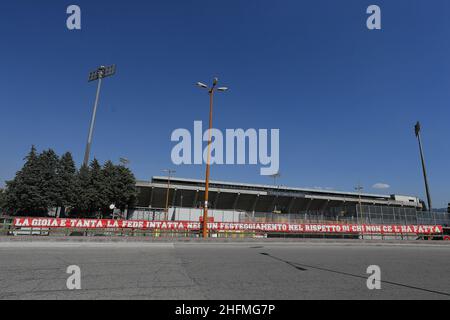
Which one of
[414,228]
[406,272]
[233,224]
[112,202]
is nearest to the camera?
[406,272]

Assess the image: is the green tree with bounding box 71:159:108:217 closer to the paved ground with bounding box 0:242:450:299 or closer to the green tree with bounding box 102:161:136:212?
the green tree with bounding box 102:161:136:212

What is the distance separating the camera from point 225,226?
78.7ft

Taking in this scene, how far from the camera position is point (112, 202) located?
139ft

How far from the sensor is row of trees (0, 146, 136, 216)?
40.3m

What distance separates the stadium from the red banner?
240 inches

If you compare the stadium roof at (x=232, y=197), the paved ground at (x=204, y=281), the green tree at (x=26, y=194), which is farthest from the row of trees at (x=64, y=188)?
the paved ground at (x=204, y=281)

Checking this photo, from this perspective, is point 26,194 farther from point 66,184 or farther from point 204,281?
point 204,281

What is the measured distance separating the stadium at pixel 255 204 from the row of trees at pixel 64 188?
6.48m

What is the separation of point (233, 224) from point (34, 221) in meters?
15.1

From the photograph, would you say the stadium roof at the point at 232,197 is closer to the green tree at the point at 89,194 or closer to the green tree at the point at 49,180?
the green tree at the point at 89,194

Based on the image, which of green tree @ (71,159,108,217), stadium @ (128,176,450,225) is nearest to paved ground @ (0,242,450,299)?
stadium @ (128,176,450,225)

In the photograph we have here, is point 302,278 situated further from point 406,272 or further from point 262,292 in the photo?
point 406,272

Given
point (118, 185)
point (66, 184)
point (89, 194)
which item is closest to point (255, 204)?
point (118, 185)
